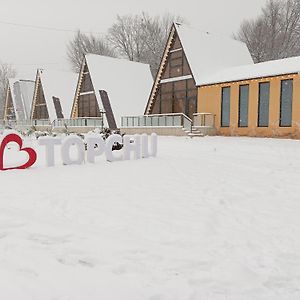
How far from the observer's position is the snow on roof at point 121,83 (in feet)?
95.5

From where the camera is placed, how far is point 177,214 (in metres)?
4.81

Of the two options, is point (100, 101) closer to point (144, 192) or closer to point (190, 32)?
point (190, 32)

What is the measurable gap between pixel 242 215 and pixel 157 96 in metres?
22.4

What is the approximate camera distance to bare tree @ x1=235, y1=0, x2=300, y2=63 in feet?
129

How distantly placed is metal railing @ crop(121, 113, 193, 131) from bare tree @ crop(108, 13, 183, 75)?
25.1 m

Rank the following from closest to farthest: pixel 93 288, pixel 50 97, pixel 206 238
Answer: pixel 93 288 < pixel 206 238 < pixel 50 97

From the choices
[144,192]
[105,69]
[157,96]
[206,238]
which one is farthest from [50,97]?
[206,238]

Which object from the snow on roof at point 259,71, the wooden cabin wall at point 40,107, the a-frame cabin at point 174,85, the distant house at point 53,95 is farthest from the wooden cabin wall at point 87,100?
the snow on roof at point 259,71

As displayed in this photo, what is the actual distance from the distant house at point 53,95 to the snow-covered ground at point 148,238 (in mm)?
30514

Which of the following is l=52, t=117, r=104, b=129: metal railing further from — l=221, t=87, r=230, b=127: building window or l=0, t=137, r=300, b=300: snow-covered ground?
l=0, t=137, r=300, b=300: snow-covered ground

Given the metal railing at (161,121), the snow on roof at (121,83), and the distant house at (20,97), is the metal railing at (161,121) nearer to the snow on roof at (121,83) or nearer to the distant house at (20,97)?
the snow on roof at (121,83)

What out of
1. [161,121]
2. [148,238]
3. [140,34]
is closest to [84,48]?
[140,34]

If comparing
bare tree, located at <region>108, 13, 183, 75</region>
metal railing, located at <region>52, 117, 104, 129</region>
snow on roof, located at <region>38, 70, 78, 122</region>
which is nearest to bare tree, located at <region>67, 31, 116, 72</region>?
bare tree, located at <region>108, 13, 183, 75</region>

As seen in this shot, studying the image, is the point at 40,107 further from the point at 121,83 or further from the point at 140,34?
the point at 140,34
